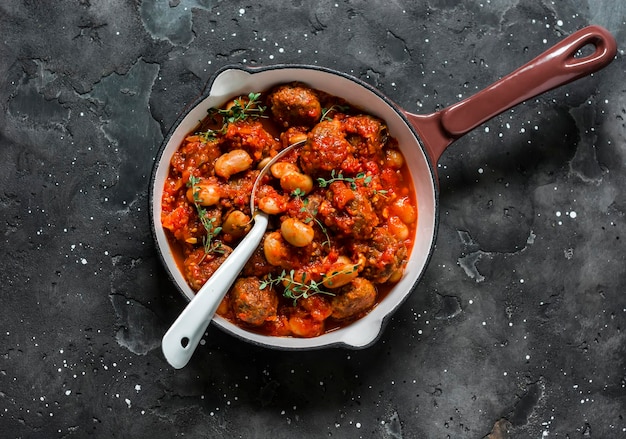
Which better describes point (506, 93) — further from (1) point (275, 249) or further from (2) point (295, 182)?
(1) point (275, 249)

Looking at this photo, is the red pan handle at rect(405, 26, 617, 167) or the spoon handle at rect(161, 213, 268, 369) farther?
the red pan handle at rect(405, 26, 617, 167)

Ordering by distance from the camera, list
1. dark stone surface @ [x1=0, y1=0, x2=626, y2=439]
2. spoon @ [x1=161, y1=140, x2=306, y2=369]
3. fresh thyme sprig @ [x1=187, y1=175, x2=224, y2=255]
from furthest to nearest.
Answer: dark stone surface @ [x1=0, y1=0, x2=626, y2=439], fresh thyme sprig @ [x1=187, y1=175, x2=224, y2=255], spoon @ [x1=161, y1=140, x2=306, y2=369]

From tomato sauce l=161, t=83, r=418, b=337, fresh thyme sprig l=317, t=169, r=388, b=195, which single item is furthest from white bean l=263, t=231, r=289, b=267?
fresh thyme sprig l=317, t=169, r=388, b=195

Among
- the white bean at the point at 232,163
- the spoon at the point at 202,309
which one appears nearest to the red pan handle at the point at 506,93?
the white bean at the point at 232,163

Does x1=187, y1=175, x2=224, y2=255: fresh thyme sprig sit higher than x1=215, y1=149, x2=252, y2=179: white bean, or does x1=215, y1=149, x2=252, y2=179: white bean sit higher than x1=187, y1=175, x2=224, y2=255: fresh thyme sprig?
x1=215, y1=149, x2=252, y2=179: white bean

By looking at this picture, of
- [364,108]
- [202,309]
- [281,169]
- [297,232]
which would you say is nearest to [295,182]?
[281,169]

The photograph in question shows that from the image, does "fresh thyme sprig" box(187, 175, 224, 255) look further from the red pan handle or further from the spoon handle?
the red pan handle

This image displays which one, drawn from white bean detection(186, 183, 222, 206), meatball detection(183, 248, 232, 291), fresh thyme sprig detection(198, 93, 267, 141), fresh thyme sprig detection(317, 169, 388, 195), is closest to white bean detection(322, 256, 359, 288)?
fresh thyme sprig detection(317, 169, 388, 195)

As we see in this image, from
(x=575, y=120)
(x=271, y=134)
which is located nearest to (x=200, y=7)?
(x=271, y=134)

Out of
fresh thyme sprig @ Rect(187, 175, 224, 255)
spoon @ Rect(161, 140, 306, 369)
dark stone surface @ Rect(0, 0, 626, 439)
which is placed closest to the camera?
spoon @ Rect(161, 140, 306, 369)
